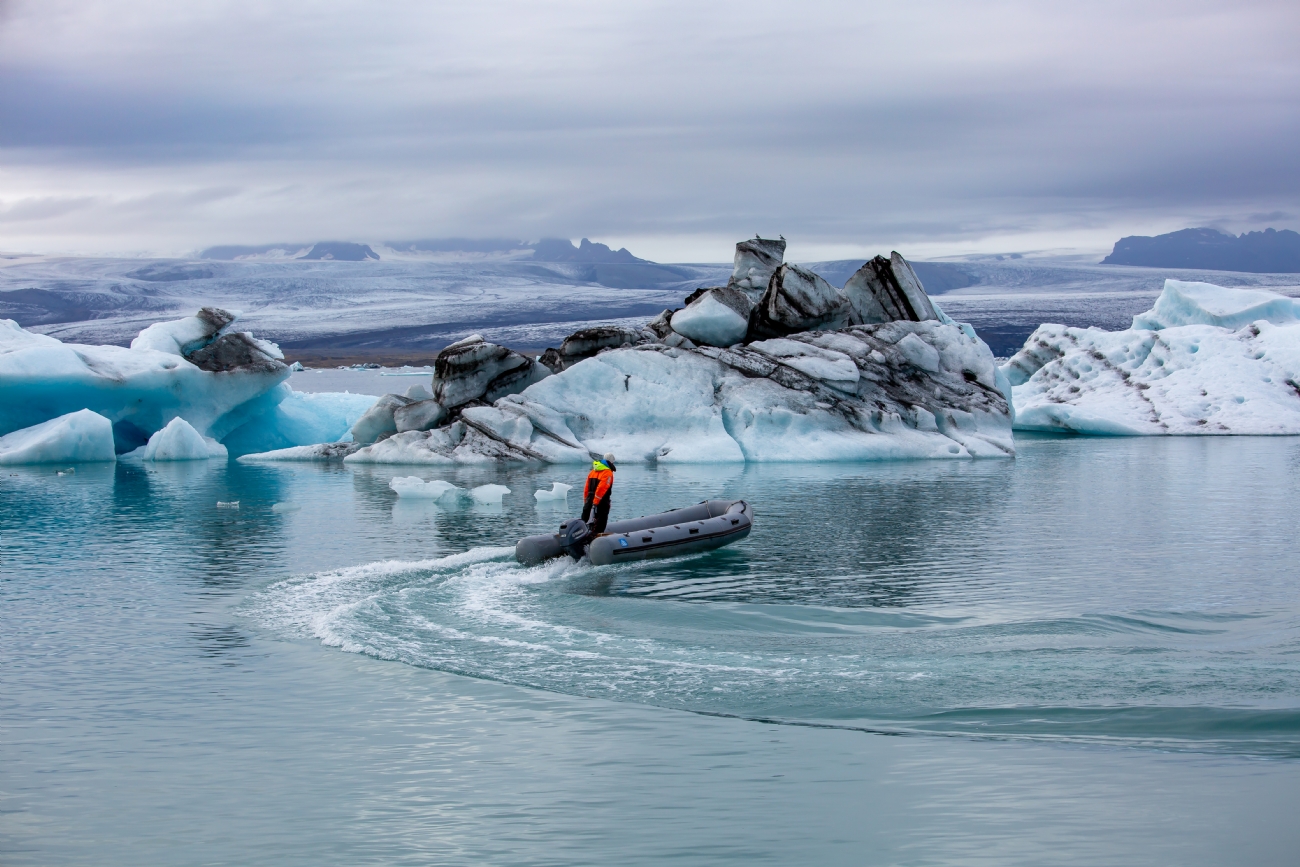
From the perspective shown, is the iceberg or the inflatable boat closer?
the inflatable boat

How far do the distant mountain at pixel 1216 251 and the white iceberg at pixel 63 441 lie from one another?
5361 inches

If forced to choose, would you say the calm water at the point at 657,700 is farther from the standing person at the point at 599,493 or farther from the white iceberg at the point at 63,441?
the white iceberg at the point at 63,441

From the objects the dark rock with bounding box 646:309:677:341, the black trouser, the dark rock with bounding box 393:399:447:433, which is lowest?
the black trouser

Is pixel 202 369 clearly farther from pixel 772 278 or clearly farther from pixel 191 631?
pixel 191 631

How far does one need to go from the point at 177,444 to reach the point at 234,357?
222 cm

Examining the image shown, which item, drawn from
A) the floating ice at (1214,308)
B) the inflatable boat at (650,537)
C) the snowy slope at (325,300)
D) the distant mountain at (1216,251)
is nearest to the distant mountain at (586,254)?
the snowy slope at (325,300)

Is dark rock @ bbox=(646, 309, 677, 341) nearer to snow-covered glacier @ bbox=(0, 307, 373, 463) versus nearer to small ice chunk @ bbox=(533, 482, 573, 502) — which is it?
snow-covered glacier @ bbox=(0, 307, 373, 463)

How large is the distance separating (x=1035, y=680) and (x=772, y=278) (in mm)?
19447

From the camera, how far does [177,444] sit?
25641 millimetres

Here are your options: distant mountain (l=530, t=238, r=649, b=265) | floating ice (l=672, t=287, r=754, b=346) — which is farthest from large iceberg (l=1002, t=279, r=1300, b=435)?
distant mountain (l=530, t=238, r=649, b=265)

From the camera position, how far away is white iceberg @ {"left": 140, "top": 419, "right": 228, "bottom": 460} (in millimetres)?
25391

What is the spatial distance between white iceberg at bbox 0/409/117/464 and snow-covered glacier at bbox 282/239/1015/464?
3.18 m

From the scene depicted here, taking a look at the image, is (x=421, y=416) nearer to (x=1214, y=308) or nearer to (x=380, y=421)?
(x=380, y=421)

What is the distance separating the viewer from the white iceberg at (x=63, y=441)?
2423 centimetres
